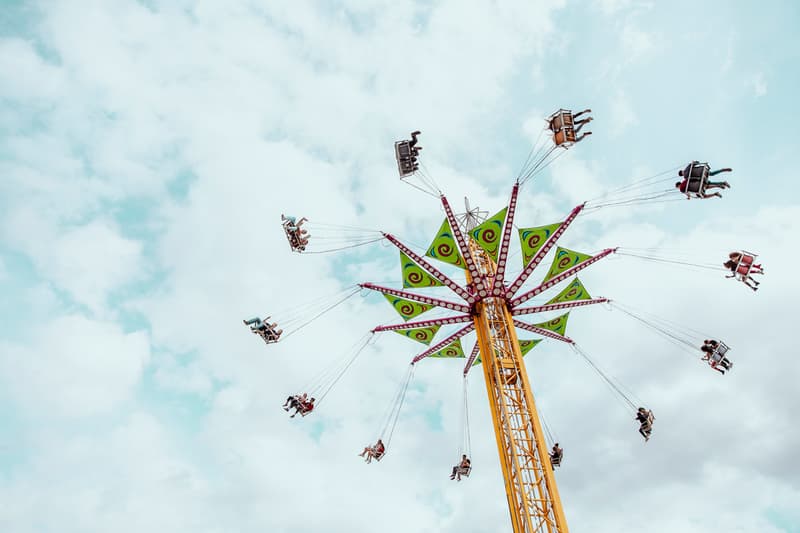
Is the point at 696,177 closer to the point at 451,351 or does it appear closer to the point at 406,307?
the point at 406,307

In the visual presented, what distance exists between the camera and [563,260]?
17.7 meters

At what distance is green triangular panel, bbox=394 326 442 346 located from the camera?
19.1m

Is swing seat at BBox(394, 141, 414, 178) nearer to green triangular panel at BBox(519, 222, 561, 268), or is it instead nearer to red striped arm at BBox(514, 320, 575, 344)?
green triangular panel at BBox(519, 222, 561, 268)

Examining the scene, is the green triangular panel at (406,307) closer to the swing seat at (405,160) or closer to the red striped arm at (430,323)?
the red striped arm at (430,323)

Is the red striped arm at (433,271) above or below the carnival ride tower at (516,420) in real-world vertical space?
above

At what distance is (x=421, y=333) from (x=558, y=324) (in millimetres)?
5842

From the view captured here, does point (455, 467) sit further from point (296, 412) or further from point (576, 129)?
point (576, 129)

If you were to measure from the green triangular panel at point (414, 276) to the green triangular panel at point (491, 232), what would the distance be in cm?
209

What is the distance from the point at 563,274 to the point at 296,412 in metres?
11.1

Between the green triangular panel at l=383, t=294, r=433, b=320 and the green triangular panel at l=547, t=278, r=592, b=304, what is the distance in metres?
4.76

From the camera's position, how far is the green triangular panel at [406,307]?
18594mm

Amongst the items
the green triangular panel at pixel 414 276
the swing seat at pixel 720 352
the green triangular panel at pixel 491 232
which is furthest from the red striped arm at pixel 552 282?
the swing seat at pixel 720 352

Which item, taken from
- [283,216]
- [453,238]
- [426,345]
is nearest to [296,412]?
[426,345]

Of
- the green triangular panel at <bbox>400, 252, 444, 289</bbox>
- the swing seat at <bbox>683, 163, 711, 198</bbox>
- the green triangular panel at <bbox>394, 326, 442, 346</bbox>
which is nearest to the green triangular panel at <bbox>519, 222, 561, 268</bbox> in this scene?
the green triangular panel at <bbox>400, 252, 444, 289</bbox>
